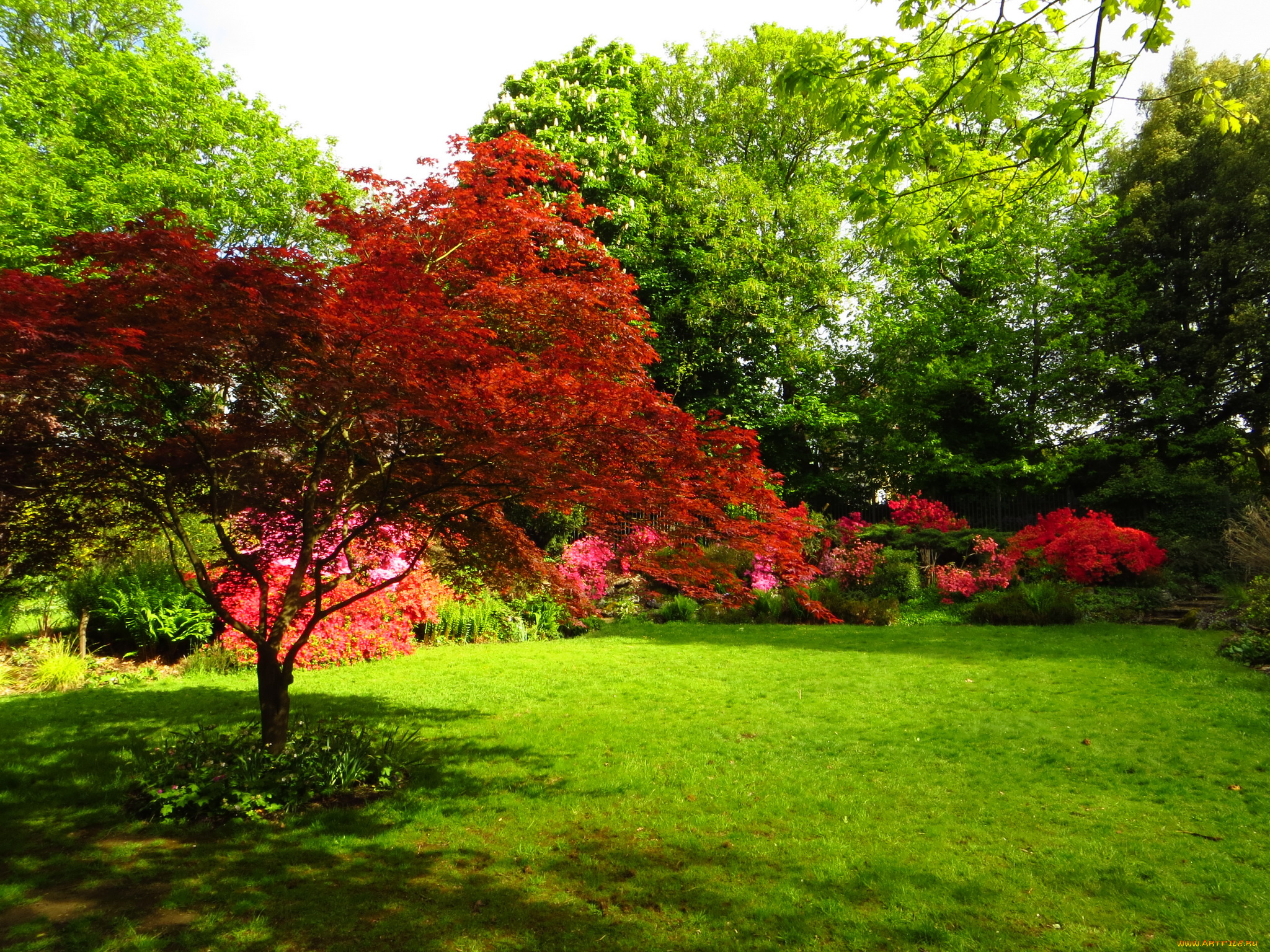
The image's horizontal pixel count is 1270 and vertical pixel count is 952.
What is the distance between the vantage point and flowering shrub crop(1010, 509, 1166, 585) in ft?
41.5

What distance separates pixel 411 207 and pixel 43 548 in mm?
3574

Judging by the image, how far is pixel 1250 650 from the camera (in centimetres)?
862

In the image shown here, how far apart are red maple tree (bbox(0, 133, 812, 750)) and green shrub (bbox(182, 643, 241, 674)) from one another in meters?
4.22

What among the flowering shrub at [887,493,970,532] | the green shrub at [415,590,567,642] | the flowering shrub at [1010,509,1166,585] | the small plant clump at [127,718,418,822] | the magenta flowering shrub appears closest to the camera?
the small plant clump at [127,718,418,822]

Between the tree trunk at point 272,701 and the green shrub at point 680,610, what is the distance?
30.4 feet

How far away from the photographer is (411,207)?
18.3 feet

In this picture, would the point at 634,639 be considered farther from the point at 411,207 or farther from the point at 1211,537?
the point at 1211,537

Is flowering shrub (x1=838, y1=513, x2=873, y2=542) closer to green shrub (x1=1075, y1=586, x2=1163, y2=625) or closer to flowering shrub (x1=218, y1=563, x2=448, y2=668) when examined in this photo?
green shrub (x1=1075, y1=586, x2=1163, y2=625)

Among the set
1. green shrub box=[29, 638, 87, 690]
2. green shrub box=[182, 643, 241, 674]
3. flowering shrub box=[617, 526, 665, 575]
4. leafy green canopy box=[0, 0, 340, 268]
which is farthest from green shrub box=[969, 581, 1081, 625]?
leafy green canopy box=[0, 0, 340, 268]

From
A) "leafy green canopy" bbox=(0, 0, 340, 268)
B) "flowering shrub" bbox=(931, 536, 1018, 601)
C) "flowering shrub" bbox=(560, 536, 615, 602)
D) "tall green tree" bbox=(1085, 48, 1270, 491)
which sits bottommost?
"flowering shrub" bbox=(931, 536, 1018, 601)

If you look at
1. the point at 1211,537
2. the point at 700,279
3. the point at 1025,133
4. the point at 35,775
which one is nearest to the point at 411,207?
the point at 1025,133

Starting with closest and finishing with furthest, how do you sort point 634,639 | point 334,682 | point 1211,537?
point 334,682 → point 634,639 → point 1211,537

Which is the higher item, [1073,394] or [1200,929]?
[1073,394]

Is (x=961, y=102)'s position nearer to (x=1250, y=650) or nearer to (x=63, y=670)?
(x=1250, y=650)
